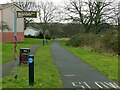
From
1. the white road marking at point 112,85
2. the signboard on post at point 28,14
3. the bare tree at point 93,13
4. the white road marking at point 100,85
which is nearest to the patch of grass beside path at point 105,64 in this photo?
the white road marking at point 112,85

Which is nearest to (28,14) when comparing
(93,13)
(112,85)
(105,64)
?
(112,85)

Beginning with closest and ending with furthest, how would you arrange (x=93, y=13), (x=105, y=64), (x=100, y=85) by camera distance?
(x=100, y=85) < (x=105, y=64) < (x=93, y=13)

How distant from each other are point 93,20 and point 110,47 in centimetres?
2764

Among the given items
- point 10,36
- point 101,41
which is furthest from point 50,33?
point 101,41

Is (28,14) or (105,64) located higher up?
(28,14)

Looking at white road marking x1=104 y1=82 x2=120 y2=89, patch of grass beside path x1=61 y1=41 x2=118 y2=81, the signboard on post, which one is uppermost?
the signboard on post

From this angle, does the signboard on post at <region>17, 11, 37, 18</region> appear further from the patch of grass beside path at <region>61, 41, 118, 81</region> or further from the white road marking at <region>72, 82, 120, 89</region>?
the patch of grass beside path at <region>61, 41, 118, 81</region>

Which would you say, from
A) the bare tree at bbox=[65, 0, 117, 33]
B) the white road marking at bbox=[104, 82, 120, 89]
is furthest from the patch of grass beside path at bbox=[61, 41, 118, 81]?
the bare tree at bbox=[65, 0, 117, 33]

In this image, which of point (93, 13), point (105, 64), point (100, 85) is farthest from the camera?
point (93, 13)

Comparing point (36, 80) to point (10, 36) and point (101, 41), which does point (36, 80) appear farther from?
point (10, 36)

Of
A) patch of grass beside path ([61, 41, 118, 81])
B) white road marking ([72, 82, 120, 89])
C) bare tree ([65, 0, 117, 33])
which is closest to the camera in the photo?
white road marking ([72, 82, 120, 89])

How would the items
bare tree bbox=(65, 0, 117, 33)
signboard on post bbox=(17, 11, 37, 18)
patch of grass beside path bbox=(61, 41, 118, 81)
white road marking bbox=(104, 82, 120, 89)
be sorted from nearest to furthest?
white road marking bbox=(104, 82, 120, 89) < signboard on post bbox=(17, 11, 37, 18) < patch of grass beside path bbox=(61, 41, 118, 81) < bare tree bbox=(65, 0, 117, 33)

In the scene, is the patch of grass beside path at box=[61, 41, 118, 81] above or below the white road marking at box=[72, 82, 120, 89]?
below

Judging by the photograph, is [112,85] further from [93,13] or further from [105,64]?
[93,13]
